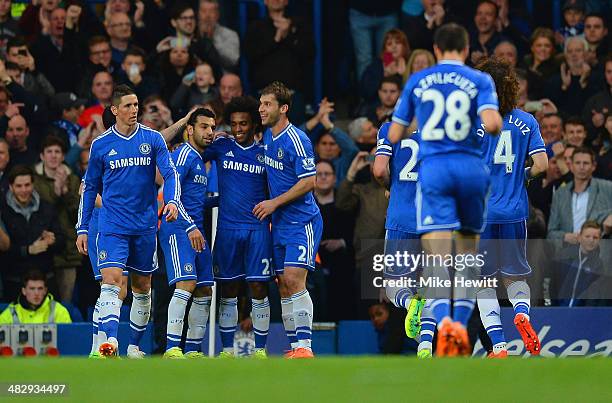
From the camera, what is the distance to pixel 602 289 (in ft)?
50.9

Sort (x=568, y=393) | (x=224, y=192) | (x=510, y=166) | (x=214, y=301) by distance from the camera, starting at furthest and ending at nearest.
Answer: (x=214, y=301), (x=224, y=192), (x=510, y=166), (x=568, y=393)

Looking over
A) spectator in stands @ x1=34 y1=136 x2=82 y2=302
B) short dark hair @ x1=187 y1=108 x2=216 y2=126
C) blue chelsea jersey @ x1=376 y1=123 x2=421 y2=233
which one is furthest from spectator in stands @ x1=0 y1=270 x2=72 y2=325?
blue chelsea jersey @ x1=376 y1=123 x2=421 y2=233

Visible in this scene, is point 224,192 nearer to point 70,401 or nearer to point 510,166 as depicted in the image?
point 510,166

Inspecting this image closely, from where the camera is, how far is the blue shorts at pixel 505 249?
507 inches

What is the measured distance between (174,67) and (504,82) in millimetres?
6220

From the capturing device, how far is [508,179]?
12.8 meters

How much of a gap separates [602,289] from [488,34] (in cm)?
405

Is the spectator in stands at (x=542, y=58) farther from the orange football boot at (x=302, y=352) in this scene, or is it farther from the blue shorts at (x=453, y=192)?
the blue shorts at (x=453, y=192)

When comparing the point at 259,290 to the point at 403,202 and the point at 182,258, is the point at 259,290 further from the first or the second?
the point at 403,202

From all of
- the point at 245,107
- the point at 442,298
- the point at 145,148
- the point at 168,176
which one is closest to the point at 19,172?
the point at 145,148

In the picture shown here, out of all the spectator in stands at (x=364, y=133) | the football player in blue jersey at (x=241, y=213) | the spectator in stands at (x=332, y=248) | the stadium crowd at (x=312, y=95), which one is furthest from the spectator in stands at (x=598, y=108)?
the football player in blue jersey at (x=241, y=213)

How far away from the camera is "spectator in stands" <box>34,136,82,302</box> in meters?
16.2

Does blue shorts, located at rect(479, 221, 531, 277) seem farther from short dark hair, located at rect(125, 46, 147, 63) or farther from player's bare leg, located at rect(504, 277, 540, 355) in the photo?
short dark hair, located at rect(125, 46, 147, 63)

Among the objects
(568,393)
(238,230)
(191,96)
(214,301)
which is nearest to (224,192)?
(238,230)
